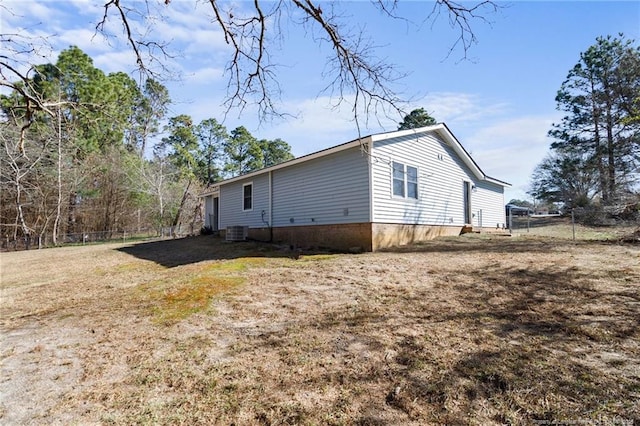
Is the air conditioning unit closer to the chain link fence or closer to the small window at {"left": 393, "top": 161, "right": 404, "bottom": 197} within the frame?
the small window at {"left": 393, "top": 161, "right": 404, "bottom": 197}

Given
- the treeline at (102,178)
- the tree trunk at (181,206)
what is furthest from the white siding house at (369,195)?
the tree trunk at (181,206)

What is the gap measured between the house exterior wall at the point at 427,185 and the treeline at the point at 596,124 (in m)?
8.25

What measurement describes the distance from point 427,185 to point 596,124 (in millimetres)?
17167

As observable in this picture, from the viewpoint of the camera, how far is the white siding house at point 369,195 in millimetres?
10039

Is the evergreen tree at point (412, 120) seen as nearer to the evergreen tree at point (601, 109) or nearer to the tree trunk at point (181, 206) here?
the evergreen tree at point (601, 109)

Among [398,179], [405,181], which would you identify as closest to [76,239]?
[398,179]

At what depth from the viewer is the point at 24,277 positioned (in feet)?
29.6

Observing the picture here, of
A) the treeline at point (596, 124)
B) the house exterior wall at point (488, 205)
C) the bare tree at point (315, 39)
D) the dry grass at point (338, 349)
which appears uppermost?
the treeline at point (596, 124)

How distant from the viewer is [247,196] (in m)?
15.1

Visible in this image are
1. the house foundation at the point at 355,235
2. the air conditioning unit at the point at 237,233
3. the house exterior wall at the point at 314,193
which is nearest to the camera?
the house foundation at the point at 355,235

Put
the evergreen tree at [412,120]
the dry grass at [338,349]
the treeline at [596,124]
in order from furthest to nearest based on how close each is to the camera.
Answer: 1. the treeline at [596,124]
2. the evergreen tree at [412,120]
3. the dry grass at [338,349]

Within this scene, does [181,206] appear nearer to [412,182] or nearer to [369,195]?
[412,182]

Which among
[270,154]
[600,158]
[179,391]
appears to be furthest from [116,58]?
[270,154]

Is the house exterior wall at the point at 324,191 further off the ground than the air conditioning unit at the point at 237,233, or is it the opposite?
the house exterior wall at the point at 324,191
